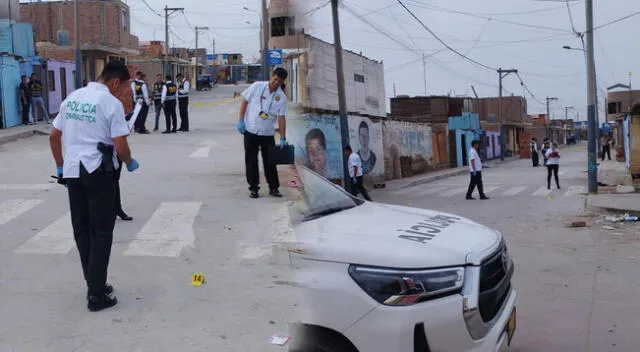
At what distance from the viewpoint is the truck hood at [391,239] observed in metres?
3.46

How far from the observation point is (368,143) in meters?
29.0

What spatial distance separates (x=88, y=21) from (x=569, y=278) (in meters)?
38.6

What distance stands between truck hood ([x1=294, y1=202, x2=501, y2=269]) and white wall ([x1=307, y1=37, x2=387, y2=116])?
16244 mm

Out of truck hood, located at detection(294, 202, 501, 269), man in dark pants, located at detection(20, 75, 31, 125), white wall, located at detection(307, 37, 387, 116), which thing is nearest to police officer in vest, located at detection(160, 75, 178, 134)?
white wall, located at detection(307, 37, 387, 116)

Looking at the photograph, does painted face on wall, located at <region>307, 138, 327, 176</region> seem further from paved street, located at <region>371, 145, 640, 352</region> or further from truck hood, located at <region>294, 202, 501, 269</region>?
truck hood, located at <region>294, 202, 501, 269</region>

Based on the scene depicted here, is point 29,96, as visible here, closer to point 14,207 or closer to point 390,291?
point 14,207

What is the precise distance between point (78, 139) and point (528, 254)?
711cm

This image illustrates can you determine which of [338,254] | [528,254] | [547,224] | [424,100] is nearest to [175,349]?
[338,254]

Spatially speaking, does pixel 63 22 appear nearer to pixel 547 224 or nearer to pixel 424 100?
pixel 424 100

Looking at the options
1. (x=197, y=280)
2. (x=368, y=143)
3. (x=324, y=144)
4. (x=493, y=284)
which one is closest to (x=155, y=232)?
(x=197, y=280)

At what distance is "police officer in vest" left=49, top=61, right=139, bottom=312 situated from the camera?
4.98 meters

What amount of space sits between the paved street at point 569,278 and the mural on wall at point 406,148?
45.6 ft

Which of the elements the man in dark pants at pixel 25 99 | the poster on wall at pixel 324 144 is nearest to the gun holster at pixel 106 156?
the poster on wall at pixel 324 144

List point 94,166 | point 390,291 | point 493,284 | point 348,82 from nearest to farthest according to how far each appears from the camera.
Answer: point 390,291 → point 493,284 → point 94,166 → point 348,82
